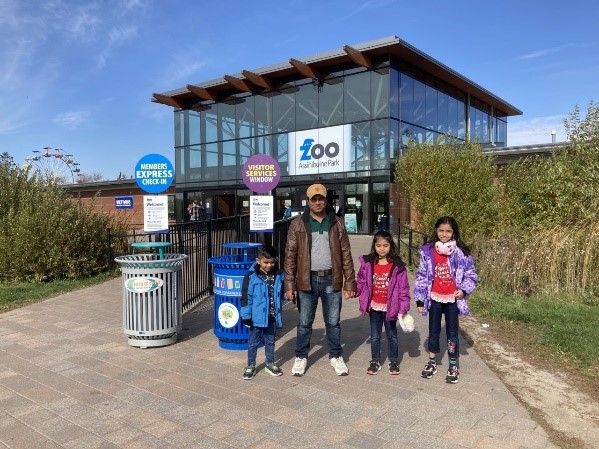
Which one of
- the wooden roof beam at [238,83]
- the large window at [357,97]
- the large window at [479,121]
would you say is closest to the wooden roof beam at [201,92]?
the wooden roof beam at [238,83]

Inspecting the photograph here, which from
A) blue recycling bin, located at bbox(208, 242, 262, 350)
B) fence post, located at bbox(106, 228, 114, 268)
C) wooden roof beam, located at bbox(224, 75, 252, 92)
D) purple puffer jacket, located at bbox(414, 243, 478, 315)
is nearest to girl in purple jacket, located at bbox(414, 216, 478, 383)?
purple puffer jacket, located at bbox(414, 243, 478, 315)

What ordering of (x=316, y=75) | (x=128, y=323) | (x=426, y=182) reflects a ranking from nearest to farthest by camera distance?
(x=128, y=323), (x=426, y=182), (x=316, y=75)

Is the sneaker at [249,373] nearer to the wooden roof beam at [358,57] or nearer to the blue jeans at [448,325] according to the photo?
the blue jeans at [448,325]

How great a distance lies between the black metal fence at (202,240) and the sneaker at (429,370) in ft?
13.3

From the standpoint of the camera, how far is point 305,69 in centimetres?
2189

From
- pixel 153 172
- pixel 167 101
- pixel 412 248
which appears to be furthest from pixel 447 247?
pixel 167 101

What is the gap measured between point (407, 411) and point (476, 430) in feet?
1.79

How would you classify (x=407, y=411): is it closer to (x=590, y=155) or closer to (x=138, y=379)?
(x=138, y=379)

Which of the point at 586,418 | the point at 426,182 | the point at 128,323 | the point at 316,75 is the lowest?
the point at 586,418

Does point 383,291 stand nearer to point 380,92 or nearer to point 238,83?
point 380,92

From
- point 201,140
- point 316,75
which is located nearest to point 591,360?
point 316,75

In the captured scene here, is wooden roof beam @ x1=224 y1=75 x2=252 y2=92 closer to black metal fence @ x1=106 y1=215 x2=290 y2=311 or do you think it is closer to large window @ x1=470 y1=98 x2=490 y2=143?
large window @ x1=470 y1=98 x2=490 y2=143

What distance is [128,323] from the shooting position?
18.7 feet

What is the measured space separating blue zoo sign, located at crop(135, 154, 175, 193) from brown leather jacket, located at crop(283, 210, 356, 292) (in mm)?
3429
